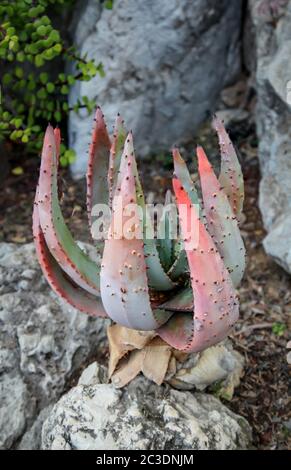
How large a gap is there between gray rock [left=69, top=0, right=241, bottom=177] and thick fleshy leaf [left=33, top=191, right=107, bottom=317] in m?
1.55

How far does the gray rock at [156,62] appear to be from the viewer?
3.65m

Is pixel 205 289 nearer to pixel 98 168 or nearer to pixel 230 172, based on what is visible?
pixel 230 172

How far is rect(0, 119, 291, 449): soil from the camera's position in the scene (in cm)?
257

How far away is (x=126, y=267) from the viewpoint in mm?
1949

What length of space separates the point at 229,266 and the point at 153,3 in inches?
75.4

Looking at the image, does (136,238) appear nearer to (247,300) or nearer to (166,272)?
(166,272)

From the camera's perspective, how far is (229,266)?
2137 mm

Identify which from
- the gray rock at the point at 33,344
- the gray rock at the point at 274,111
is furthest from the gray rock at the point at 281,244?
the gray rock at the point at 33,344

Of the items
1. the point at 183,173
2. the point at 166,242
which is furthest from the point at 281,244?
the point at 183,173

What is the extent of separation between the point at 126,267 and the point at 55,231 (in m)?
0.31

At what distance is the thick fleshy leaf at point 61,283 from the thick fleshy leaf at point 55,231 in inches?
2.5

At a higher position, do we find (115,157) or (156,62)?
(115,157)

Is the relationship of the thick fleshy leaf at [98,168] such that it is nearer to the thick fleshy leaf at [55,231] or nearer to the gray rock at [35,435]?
the thick fleshy leaf at [55,231]
